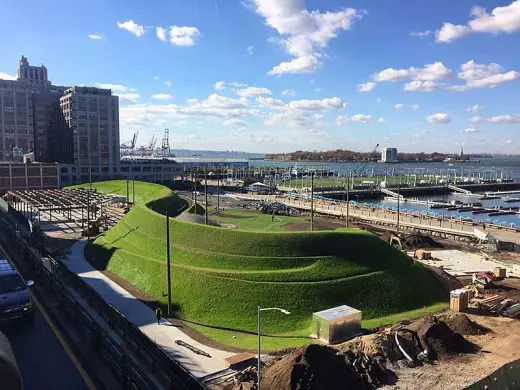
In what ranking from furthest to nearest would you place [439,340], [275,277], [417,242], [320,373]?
[417,242] → [275,277] → [439,340] → [320,373]

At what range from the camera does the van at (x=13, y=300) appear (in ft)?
81.1

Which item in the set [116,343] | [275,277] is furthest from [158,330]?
[275,277]

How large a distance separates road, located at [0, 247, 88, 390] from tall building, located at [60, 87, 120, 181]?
125902 millimetres

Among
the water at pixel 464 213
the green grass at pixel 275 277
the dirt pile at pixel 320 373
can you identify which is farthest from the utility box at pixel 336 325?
the water at pixel 464 213

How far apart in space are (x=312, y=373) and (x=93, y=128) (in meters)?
146

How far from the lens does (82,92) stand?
149250 mm

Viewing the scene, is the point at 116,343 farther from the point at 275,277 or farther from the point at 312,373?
the point at 275,277

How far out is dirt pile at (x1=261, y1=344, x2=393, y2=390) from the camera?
20.6m

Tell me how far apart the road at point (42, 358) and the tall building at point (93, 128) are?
126 m

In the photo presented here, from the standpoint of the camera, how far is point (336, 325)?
28359mm

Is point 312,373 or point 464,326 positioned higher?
point 312,373

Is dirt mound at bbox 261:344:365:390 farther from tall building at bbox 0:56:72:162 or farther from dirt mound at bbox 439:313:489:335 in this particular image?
tall building at bbox 0:56:72:162

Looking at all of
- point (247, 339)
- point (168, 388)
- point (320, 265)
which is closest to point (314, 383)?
point (168, 388)

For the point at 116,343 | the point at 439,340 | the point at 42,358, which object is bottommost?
the point at 439,340
